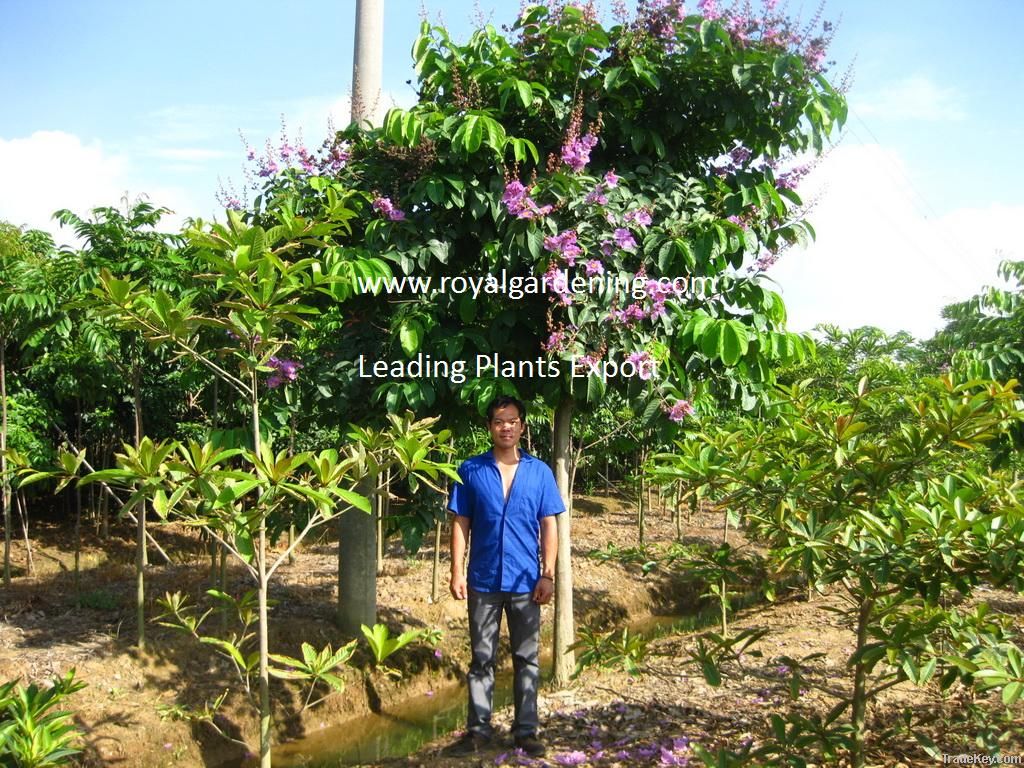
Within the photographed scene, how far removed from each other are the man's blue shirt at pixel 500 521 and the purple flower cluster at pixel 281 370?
1.32 m

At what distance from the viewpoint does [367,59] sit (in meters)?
5.71

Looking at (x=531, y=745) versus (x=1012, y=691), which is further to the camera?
(x=531, y=745)

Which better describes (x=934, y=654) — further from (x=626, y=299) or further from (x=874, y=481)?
(x=626, y=299)

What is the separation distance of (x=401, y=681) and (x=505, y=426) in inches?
121

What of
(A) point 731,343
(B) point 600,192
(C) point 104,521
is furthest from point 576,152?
(C) point 104,521

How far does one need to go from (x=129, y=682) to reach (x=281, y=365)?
2.24 meters

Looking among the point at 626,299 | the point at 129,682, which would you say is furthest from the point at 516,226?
the point at 129,682

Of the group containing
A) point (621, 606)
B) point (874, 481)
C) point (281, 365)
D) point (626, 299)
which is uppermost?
point (626, 299)

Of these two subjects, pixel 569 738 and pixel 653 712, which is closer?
pixel 569 738

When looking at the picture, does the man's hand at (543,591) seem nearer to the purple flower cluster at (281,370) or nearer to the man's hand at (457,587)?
the man's hand at (457,587)

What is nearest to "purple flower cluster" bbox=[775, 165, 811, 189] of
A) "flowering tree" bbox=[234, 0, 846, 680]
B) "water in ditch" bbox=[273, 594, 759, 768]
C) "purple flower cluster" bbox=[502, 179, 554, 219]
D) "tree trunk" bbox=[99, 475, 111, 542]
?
"flowering tree" bbox=[234, 0, 846, 680]

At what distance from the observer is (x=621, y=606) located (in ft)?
28.5

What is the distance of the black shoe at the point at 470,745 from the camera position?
12.0 feet

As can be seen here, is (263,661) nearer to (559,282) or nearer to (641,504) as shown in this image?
(559,282)
